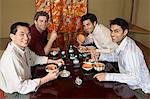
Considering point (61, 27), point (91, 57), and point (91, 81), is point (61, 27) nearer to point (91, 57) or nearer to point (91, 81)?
point (91, 57)

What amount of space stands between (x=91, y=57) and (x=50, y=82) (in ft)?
2.22

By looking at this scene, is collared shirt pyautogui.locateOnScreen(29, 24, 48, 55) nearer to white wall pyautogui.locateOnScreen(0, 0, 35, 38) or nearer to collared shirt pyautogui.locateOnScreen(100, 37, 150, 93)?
collared shirt pyautogui.locateOnScreen(100, 37, 150, 93)

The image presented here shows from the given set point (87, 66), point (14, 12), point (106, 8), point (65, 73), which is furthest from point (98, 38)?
point (14, 12)

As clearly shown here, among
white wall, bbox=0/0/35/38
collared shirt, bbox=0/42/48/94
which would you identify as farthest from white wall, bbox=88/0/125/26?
collared shirt, bbox=0/42/48/94

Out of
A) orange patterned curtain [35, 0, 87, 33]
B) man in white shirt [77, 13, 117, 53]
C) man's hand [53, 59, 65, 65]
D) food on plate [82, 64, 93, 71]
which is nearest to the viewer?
food on plate [82, 64, 93, 71]

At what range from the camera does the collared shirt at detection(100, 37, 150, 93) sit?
5.00 feet

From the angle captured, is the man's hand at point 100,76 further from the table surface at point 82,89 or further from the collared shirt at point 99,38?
the collared shirt at point 99,38

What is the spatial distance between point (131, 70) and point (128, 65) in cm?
4

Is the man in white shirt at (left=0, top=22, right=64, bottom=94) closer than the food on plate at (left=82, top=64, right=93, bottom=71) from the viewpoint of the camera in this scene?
Yes

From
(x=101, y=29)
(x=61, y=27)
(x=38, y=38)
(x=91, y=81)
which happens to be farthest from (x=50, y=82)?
(x=61, y=27)

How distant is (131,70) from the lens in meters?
1.53

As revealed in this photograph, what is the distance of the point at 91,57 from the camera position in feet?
6.98

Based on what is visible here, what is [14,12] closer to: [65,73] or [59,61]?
[59,61]

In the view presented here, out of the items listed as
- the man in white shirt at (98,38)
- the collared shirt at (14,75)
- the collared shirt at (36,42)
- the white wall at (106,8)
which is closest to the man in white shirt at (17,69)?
the collared shirt at (14,75)
